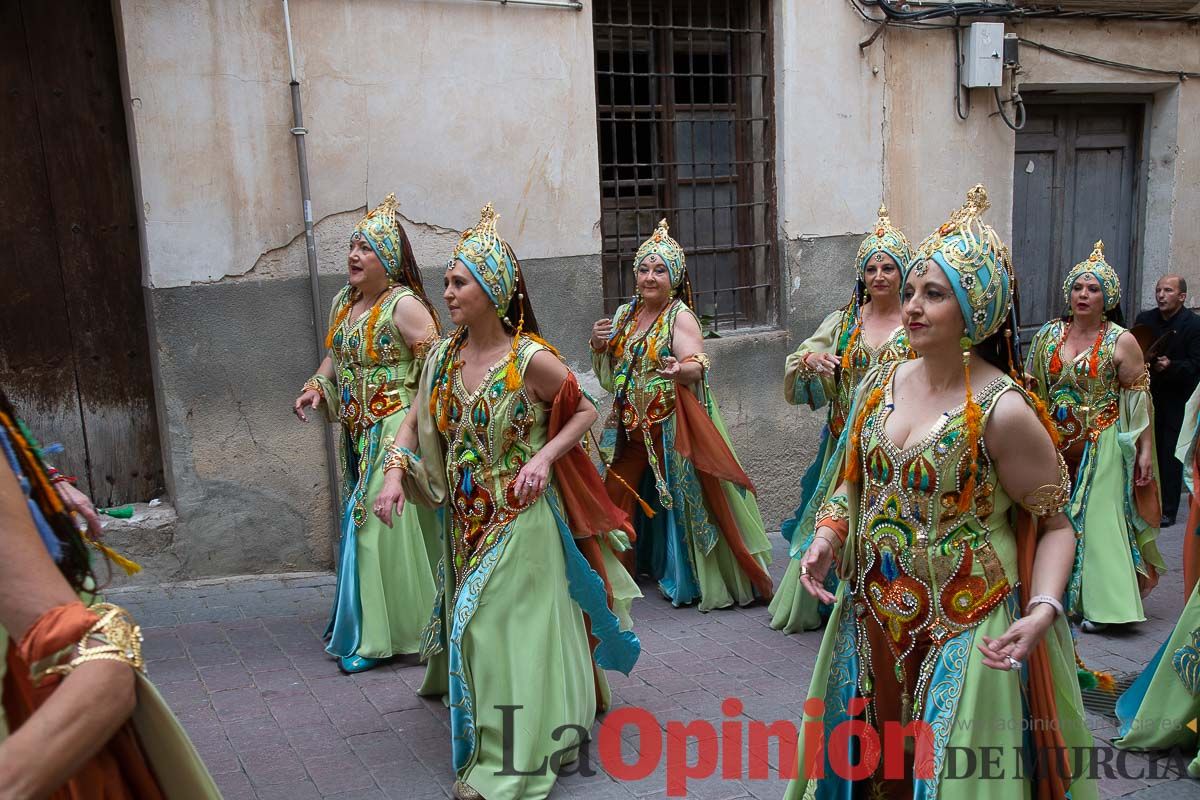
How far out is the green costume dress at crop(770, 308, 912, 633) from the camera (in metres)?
5.78

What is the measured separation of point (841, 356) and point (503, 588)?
104 inches

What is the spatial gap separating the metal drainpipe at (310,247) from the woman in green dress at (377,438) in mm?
879

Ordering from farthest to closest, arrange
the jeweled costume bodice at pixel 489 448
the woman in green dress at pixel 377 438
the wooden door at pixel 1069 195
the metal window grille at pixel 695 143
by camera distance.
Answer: the wooden door at pixel 1069 195, the metal window grille at pixel 695 143, the woman in green dress at pixel 377 438, the jeweled costume bodice at pixel 489 448

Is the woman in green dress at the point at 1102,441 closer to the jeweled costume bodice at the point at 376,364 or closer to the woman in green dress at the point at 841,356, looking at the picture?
the woman in green dress at the point at 841,356

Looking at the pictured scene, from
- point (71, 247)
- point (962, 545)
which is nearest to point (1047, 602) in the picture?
point (962, 545)

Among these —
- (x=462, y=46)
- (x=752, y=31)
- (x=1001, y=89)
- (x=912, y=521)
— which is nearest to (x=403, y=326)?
(x=462, y=46)

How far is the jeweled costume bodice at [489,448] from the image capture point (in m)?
4.18

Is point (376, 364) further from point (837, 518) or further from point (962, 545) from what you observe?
point (962, 545)

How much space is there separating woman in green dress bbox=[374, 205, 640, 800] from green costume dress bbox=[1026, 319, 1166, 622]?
9.70ft

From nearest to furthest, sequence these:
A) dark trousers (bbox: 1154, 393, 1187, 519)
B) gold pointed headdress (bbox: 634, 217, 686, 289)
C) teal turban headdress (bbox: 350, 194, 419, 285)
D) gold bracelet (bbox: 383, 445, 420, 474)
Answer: gold bracelet (bbox: 383, 445, 420, 474), teal turban headdress (bbox: 350, 194, 419, 285), gold pointed headdress (bbox: 634, 217, 686, 289), dark trousers (bbox: 1154, 393, 1187, 519)

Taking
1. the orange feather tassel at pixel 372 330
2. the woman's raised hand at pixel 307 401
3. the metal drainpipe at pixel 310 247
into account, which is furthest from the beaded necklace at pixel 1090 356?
the metal drainpipe at pixel 310 247

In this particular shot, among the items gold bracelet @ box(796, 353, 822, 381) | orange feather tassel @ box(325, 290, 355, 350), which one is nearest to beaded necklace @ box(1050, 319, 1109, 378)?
gold bracelet @ box(796, 353, 822, 381)

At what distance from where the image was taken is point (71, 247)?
6418 mm

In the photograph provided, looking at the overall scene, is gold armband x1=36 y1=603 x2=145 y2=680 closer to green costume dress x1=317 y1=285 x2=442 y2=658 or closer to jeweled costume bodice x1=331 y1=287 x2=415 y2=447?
green costume dress x1=317 y1=285 x2=442 y2=658
